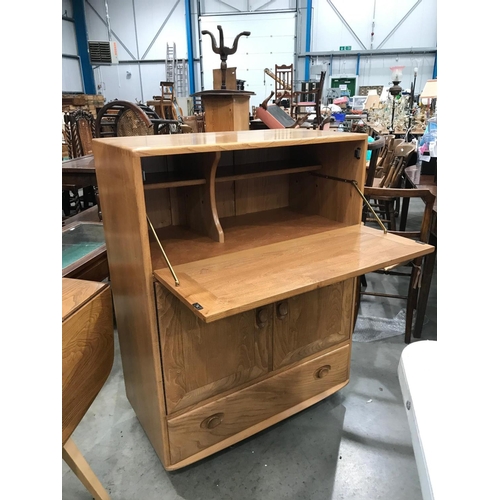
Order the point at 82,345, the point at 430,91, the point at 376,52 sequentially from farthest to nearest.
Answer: the point at 376,52
the point at 430,91
the point at 82,345

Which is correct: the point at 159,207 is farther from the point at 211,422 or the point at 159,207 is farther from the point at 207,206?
the point at 211,422

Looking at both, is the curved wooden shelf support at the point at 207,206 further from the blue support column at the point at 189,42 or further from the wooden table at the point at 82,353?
the blue support column at the point at 189,42

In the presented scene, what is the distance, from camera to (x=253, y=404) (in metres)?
1.58

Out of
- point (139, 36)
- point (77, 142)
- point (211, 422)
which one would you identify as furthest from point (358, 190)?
point (139, 36)

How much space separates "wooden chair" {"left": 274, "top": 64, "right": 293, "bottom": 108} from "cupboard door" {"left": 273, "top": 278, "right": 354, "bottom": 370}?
27.0 feet

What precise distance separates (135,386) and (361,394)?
43.9 inches

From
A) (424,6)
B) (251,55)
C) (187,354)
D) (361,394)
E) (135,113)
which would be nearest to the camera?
(187,354)

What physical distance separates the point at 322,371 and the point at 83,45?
1340cm

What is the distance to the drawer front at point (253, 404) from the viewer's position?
1433 mm

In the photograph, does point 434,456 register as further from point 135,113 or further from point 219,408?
point 135,113

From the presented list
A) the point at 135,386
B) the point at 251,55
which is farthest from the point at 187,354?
the point at 251,55

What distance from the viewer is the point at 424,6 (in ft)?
33.1

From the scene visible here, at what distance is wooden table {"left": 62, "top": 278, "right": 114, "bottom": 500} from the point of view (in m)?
1.09

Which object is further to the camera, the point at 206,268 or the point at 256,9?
the point at 256,9
